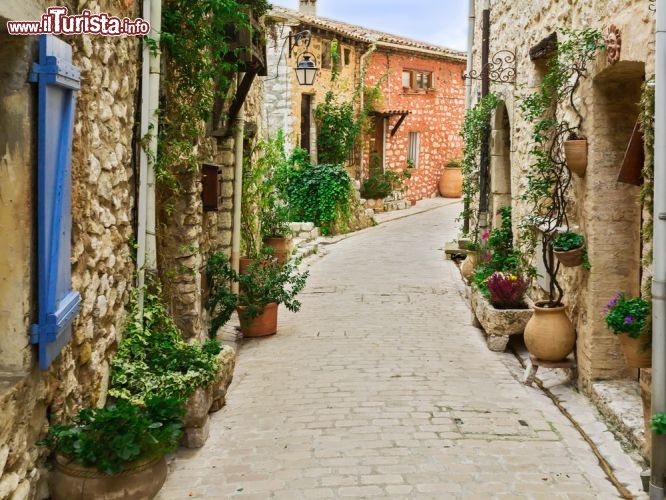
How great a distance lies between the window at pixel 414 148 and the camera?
87.2 ft

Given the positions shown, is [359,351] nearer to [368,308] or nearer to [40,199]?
[368,308]

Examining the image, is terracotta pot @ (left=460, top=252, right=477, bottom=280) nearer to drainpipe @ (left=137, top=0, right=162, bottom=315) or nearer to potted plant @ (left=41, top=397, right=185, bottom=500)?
drainpipe @ (left=137, top=0, right=162, bottom=315)

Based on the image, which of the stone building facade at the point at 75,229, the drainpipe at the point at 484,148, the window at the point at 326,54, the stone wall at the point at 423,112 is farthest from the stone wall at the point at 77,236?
the stone wall at the point at 423,112

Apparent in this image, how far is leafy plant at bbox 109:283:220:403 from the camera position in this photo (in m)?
4.74

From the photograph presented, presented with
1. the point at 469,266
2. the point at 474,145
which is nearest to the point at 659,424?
the point at 469,266

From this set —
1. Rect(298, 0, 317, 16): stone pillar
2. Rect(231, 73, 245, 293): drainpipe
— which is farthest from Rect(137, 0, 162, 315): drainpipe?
Rect(298, 0, 317, 16): stone pillar

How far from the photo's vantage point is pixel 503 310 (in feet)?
25.6

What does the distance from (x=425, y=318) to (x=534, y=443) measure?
4.23 metres

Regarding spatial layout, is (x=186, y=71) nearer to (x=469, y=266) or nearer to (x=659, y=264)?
(x=659, y=264)

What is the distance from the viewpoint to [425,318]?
30.8 feet

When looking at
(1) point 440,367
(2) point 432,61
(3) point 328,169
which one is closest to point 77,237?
(1) point 440,367

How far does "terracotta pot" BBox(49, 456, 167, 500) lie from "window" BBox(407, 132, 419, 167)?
23369 millimetres

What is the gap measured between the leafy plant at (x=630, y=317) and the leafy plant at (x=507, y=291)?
328 centimetres

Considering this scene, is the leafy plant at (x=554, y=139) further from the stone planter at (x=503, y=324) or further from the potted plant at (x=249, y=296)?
the potted plant at (x=249, y=296)
